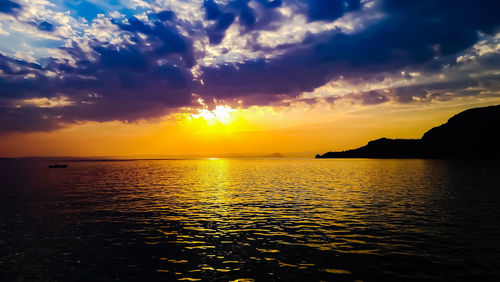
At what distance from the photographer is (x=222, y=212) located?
3700 centimetres

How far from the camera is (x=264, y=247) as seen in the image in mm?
22203

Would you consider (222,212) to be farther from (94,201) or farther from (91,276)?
(94,201)

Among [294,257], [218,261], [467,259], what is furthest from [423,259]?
[218,261]

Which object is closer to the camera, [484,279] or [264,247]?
[484,279]

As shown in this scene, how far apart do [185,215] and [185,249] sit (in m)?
13.7

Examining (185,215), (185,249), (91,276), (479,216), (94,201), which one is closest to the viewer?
(91,276)

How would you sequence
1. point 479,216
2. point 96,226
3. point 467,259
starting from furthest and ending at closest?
point 479,216, point 96,226, point 467,259

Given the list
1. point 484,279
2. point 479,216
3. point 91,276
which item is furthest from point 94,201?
point 479,216

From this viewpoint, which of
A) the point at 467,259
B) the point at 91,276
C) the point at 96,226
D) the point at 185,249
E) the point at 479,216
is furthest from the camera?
the point at 479,216

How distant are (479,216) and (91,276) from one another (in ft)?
126

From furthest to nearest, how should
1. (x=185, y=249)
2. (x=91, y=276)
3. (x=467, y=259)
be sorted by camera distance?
(x=185, y=249)
(x=467, y=259)
(x=91, y=276)

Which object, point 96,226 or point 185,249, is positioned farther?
point 96,226

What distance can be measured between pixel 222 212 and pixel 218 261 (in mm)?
17895

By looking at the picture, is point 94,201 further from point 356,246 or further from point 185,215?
point 356,246
